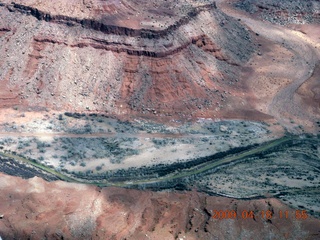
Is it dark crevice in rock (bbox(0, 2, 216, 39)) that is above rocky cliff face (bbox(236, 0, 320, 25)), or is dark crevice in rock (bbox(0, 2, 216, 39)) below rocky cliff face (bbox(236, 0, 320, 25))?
below

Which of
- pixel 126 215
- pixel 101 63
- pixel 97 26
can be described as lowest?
pixel 126 215
